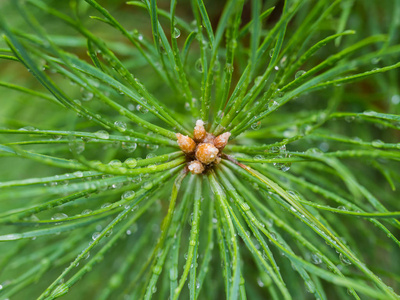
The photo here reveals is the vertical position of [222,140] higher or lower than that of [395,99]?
higher

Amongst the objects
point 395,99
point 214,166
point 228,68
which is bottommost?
point 395,99

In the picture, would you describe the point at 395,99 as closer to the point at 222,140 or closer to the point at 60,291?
the point at 222,140

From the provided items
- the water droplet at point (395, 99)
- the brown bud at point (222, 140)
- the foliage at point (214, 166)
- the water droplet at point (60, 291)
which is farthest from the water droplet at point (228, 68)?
the water droplet at point (395, 99)

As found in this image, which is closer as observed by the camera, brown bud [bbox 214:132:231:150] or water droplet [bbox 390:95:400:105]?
brown bud [bbox 214:132:231:150]

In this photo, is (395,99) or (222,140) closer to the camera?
(222,140)

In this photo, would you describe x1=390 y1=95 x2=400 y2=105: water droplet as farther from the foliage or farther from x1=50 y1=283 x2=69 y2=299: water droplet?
x1=50 y1=283 x2=69 y2=299: water droplet

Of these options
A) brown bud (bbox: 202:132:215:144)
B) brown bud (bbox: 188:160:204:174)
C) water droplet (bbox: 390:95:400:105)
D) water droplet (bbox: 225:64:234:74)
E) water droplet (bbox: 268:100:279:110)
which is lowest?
water droplet (bbox: 390:95:400:105)

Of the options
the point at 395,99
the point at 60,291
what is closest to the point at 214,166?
the point at 60,291

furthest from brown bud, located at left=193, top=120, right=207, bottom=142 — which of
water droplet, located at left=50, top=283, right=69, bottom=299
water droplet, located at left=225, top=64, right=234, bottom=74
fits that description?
water droplet, located at left=50, top=283, right=69, bottom=299

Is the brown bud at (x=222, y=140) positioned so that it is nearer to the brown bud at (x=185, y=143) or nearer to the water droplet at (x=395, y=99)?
the brown bud at (x=185, y=143)
